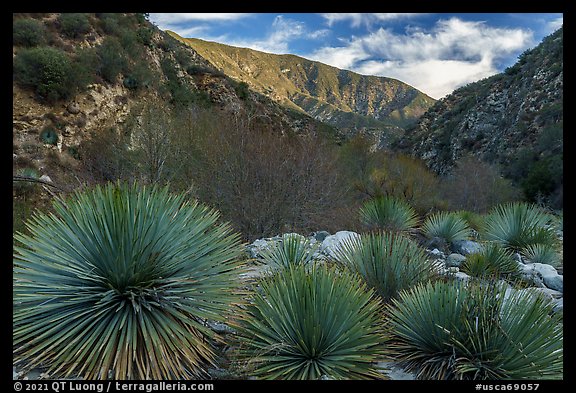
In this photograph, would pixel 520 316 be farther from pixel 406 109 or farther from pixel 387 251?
pixel 406 109

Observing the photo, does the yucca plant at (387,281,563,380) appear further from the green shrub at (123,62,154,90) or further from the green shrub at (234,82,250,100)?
the green shrub at (234,82,250,100)

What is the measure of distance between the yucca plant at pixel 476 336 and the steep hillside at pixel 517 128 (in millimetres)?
27503

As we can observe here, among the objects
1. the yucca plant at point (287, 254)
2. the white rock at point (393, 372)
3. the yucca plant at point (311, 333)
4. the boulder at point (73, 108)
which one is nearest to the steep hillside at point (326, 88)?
the boulder at point (73, 108)

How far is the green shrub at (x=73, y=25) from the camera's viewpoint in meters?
24.1

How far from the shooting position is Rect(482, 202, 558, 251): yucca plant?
860cm

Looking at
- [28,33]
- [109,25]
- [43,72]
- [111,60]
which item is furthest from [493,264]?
[109,25]

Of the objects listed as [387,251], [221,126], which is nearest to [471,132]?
[221,126]

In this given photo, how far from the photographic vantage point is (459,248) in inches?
392

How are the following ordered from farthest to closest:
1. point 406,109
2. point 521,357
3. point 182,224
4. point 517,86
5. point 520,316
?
point 406,109 < point 517,86 < point 182,224 < point 520,316 < point 521,357

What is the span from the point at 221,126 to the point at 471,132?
3893 cm

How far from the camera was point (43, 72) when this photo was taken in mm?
20484

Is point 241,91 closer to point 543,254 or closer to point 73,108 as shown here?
point 73,108

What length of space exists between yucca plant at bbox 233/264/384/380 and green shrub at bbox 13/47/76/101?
2356 cm

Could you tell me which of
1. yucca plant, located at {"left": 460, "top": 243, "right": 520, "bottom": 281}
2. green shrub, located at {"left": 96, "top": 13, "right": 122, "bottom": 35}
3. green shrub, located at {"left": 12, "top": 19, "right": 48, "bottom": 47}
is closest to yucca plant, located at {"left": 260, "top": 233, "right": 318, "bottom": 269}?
yucca plant, located at {"left": 460, "top": 243, "right": 520, "bottom": 281}
